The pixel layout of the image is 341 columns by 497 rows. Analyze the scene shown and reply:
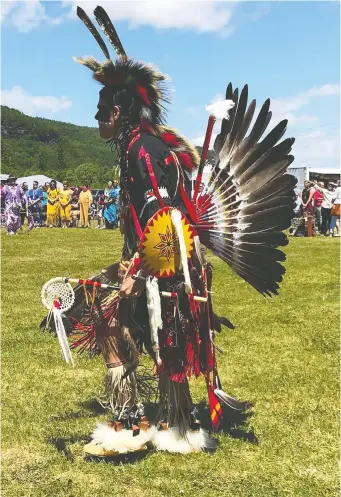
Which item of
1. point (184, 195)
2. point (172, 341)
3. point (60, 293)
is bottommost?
point (172, 341)

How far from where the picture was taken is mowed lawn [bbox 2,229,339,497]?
2.68 metres

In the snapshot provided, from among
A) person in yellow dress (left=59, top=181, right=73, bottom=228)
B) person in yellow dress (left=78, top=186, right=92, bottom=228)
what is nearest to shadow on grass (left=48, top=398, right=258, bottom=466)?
person in yellow dress (left=78, top=186, right=92, bottom=228)

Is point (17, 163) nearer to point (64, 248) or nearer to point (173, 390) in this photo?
point (64, 248)

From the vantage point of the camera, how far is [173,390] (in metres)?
3.05

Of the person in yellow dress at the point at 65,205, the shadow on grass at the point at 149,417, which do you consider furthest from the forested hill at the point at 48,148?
the shadow on grass at the point at 149,417

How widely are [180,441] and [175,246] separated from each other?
106cm

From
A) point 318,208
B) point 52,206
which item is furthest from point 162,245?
point 52,206

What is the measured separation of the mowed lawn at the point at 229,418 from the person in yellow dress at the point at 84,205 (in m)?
14.0

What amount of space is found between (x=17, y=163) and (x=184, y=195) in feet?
303

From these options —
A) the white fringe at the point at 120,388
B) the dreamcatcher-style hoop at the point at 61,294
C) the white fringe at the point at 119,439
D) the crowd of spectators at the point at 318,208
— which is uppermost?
the crowd of spectators at the point at 318,208

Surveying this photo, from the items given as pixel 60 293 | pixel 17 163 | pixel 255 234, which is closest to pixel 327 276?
pixel 255 234

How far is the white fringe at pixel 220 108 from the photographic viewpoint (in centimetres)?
287

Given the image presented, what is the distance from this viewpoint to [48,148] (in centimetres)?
10262

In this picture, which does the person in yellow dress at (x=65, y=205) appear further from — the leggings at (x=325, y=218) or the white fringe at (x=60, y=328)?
the white fringe at (x=60, y=328)
